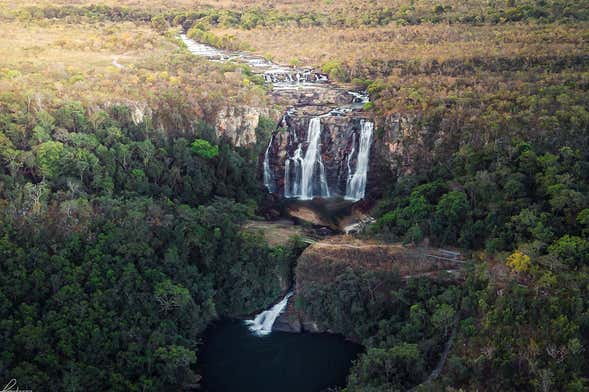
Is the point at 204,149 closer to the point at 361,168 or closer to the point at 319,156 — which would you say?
the point at 319,156

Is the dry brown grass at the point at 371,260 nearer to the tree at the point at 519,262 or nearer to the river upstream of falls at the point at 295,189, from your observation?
the river upstream of falls at the point at 295,189

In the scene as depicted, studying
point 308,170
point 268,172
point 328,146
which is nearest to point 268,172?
point 268,172

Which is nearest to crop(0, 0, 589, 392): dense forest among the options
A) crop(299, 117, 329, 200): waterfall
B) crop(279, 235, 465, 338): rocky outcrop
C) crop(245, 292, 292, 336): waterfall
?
crop(279, 235, 465, 338): rocky outcrop

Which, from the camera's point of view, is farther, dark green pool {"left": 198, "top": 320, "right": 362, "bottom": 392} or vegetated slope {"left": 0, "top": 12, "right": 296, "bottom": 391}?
dark green pool {"left": 198, "top": 320, "right": 362, "bottom": 392}

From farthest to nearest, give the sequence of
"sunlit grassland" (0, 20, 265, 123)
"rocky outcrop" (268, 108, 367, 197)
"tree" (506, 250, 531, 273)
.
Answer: "rocky outcrop" (268, 108, 367, 197), "sunlit grassland" (0, 20, 265, 123), "tree" (506, 250, 531, 273)

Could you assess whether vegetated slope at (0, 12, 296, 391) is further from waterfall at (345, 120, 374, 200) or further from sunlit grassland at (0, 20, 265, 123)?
waterfall at (345, 120, 374, 200)

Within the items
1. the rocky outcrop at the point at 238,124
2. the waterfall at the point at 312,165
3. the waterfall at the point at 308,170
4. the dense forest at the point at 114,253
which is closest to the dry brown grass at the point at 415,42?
the waterfall at the point at 312,165
